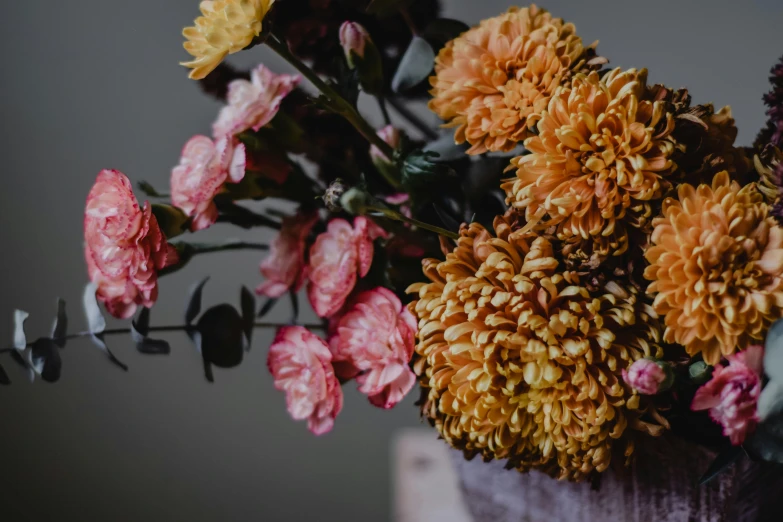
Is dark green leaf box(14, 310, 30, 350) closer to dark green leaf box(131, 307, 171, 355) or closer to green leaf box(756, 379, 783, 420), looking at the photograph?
dark green leaf box(131, 307, 171, 355)

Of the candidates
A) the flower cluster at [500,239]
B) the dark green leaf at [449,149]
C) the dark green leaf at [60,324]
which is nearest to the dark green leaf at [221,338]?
the flower cluster at [500,239]

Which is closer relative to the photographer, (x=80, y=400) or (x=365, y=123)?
(x=365, y=123)

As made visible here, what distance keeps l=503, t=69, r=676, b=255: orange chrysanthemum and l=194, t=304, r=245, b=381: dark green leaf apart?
275 mm

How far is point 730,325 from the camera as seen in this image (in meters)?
0.33

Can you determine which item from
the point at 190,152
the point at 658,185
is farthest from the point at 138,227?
the point at 658,185

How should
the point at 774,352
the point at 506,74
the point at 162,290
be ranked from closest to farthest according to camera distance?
the point at 774,352 < the point at 506,74 < the point at 162,290

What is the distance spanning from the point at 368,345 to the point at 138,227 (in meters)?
0.18

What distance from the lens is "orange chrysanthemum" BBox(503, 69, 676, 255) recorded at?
35 cm

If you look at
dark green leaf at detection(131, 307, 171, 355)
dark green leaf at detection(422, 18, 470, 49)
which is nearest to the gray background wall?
dark green leaf at detection(422, 18, 470, 49)

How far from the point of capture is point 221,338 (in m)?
0.52

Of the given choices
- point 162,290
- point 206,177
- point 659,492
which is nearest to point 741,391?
point 659,492

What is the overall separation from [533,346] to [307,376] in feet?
0.63

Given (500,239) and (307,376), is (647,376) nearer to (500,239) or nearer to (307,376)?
(500,239)

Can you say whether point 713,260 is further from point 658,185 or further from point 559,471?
point 559,471
